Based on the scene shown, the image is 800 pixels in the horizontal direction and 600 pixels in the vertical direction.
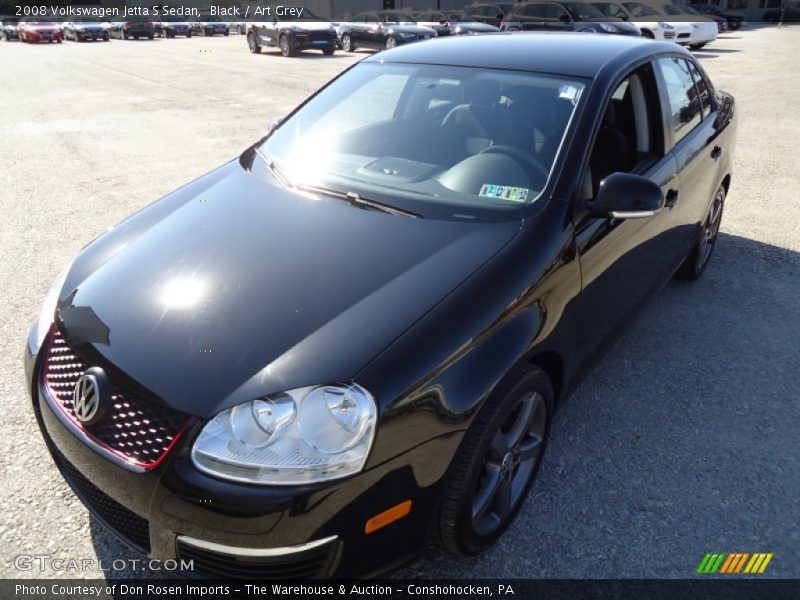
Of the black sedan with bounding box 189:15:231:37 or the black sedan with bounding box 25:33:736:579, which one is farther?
the black sedan with bounding box 189:15:231:37

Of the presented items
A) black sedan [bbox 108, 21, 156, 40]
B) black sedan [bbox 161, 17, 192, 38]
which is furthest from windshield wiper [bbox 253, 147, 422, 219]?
black sedan [bbox 161, 17, 192, 38]

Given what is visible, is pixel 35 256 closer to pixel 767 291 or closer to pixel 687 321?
pixel 687 321

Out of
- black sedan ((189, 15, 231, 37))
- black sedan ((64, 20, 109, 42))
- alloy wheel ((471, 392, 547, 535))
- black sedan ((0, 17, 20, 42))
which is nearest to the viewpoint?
alloy wheel ((471, 392, 547, 535))

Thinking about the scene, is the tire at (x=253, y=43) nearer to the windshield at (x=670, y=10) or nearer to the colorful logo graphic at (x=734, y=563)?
the windshield at (x=670, y=10)

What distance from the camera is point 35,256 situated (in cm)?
477

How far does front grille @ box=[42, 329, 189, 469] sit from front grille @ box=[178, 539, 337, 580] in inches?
10.9

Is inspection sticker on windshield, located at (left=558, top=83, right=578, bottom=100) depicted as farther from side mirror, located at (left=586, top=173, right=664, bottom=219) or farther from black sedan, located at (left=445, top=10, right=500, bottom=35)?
black sedan, located at (left=445, top=10, right=500, bottom=35)

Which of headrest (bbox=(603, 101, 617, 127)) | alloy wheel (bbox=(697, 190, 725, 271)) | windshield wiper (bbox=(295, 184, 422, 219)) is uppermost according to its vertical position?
headrest (bbox=(603, 101, 617, 127))

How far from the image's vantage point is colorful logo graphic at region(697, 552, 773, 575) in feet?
7.37

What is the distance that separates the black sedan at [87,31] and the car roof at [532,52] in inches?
1432

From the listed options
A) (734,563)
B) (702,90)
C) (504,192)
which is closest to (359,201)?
(504,192)

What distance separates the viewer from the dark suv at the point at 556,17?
1904 centimetres

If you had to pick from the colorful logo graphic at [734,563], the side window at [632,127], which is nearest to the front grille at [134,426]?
the colorful logo graphic at [734,563]

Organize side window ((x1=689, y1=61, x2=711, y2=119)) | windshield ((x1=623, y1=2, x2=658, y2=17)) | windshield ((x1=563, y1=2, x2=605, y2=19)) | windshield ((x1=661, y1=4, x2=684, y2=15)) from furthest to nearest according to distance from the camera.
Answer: windshield ((x1=661, y1=4, x2=684, y2=15)) → windshield ((x1=623, y1=2, x2=658, y2=17)) → windshield ((x1=563, y1=2, x2=605, y2=19)) → side window ((x1=689, y1=61, x2=711, y2=119))
